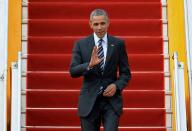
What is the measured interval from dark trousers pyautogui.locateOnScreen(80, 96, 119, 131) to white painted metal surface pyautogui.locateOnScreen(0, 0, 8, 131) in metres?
1.61

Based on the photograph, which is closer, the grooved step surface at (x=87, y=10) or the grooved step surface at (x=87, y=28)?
the grooved step surface at (x=87, y=28)

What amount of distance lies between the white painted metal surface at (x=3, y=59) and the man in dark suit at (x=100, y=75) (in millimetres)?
1620

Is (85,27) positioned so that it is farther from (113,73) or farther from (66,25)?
(113,73)

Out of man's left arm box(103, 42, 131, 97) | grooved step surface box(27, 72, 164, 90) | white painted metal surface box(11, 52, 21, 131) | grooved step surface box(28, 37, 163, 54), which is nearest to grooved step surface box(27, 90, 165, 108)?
grooved step surface box(27, 72, 164, 90)

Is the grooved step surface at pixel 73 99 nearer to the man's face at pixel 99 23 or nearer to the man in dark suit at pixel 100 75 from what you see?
the man in dark suit at pixel 100 75

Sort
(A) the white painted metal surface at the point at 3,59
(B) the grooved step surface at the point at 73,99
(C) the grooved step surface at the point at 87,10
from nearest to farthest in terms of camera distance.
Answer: (A) the white painted metal surface at the point at 3,59
(B) the grooved step surface at the point at 73,99
(C) the grooved step surface at the point at 87,10

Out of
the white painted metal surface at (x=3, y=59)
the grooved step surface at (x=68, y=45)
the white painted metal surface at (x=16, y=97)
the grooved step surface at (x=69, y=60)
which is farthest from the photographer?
the grooved step surface at (x=68, y=45)

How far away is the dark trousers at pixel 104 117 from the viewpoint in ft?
15.9

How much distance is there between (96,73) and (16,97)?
135 centimetres

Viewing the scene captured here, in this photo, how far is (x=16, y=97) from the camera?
19.6 ft

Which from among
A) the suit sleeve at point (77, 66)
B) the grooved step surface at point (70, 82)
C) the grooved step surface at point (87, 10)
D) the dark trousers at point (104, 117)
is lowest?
the dark trousers at point (104, 117)

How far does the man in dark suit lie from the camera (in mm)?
4848

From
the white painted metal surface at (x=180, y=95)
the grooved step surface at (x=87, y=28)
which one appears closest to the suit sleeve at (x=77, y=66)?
the white painted metal surface at (x=180, y=95)

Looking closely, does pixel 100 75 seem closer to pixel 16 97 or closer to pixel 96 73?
pixel 96 73
